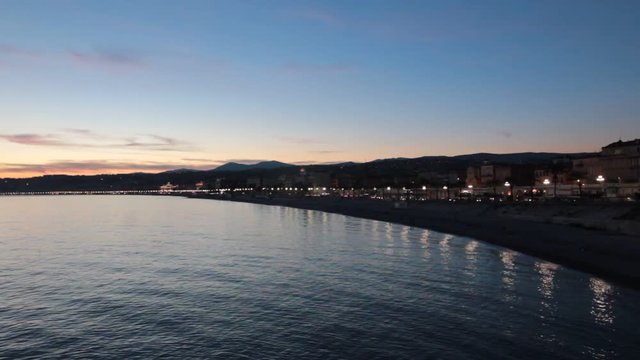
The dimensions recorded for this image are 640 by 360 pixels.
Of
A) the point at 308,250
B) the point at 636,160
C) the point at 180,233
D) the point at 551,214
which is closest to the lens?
the point at 308,250

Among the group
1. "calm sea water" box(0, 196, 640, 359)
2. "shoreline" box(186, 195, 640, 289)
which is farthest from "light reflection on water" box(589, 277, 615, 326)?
"shoreline" box(186, 195, 640, 289)

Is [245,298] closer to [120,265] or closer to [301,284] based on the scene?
[301,284]

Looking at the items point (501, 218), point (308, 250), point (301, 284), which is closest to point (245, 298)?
point (301, 284)

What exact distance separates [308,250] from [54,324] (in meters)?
30.9

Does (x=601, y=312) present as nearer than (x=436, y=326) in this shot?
No

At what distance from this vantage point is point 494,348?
66.8ft

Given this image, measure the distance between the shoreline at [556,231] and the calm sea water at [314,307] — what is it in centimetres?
259

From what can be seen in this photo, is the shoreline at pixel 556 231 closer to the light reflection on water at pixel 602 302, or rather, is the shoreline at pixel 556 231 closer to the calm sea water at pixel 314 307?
the light reflection on water at pixel 602 302

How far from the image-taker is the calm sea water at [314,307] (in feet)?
68.8

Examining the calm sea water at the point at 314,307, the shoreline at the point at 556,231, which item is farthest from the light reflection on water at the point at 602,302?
the shoreline at the point at 556,231

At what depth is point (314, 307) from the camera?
27703mm

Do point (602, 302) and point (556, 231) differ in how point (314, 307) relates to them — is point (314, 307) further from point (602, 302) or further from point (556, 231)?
point (556, 231)

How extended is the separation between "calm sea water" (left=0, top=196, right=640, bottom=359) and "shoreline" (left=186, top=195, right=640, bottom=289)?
2.59 m

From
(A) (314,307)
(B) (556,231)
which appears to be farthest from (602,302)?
(B) (556,231)
